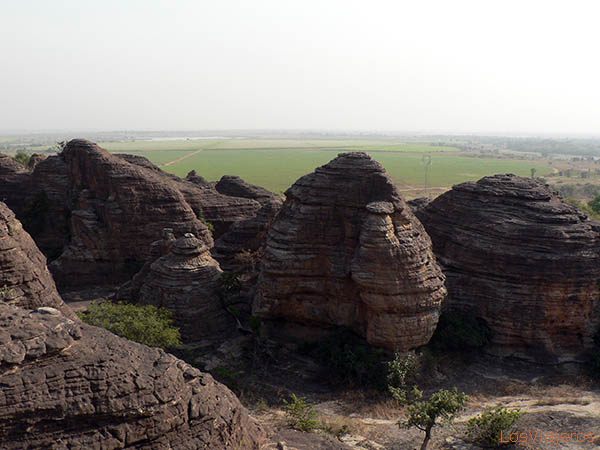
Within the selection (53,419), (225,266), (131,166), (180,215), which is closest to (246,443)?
(53,419)

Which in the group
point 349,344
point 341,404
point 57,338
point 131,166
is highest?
point 131,166

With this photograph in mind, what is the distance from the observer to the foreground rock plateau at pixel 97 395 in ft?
34.1

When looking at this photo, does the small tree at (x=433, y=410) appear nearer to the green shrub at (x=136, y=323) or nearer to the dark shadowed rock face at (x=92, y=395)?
the dark shadowed rock face at (x=92, y=395)

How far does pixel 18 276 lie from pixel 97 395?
9891 mm

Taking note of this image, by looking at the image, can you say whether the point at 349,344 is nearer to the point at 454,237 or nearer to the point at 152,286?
the point at 454,237

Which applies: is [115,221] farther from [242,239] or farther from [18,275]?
[18,275]

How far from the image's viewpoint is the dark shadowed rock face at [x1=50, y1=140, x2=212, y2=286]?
33875 mm

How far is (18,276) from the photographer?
1842 cm

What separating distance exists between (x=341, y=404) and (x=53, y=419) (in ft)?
43.0

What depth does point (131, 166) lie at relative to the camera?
3516 centimetres

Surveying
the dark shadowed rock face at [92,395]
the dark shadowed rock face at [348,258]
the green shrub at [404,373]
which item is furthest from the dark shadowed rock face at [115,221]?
the dark shadowed rock face at [92,395]

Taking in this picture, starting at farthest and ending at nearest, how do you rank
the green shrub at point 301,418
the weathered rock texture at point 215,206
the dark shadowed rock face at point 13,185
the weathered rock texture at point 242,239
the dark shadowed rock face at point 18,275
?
the weathered rock texture at point 215,206 < the dark shadowed rock face at point 13,185 < the weathered rock texture at point 242,239 < the dark shadowed rock face at point 18,275 < the green shrub at point 301,418

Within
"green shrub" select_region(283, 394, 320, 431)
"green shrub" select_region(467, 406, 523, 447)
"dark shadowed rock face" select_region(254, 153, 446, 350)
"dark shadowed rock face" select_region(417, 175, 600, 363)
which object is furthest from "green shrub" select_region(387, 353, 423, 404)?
"dark shadowed rock face" select_region(417, 175, 600, 363)

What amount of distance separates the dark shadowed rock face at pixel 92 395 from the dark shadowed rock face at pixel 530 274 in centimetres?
1699
